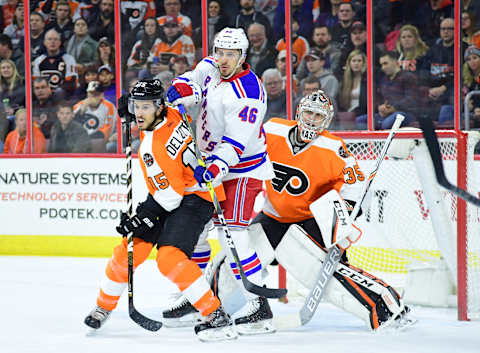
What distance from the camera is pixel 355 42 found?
21.1 ft

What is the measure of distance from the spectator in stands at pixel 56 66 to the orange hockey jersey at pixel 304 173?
3564 mm

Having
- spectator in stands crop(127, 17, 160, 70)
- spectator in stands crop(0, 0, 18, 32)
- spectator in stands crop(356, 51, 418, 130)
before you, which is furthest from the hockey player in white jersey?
spectator in stands crop(0, 0, 18, 32)

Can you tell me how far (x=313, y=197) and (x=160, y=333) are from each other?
912 mm

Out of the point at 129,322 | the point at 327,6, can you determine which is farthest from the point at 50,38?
the point at 129,322

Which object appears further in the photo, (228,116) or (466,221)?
(466,221)

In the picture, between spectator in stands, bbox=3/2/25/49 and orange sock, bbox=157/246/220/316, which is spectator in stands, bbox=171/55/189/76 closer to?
spectator in stands, bbox=3/2/25/49

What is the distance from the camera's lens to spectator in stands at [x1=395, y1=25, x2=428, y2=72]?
20.6ft

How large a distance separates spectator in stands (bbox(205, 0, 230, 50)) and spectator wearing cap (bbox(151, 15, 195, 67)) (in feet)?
0.64

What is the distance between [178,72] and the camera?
6.86 metres

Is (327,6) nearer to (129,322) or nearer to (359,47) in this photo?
(359,47)

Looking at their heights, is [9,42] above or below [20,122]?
above

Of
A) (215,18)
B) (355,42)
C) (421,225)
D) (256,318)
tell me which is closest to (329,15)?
(355,42)

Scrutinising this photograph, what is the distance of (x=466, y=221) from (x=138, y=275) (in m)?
2.18

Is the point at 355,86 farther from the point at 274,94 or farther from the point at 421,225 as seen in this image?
the point at 421,225
